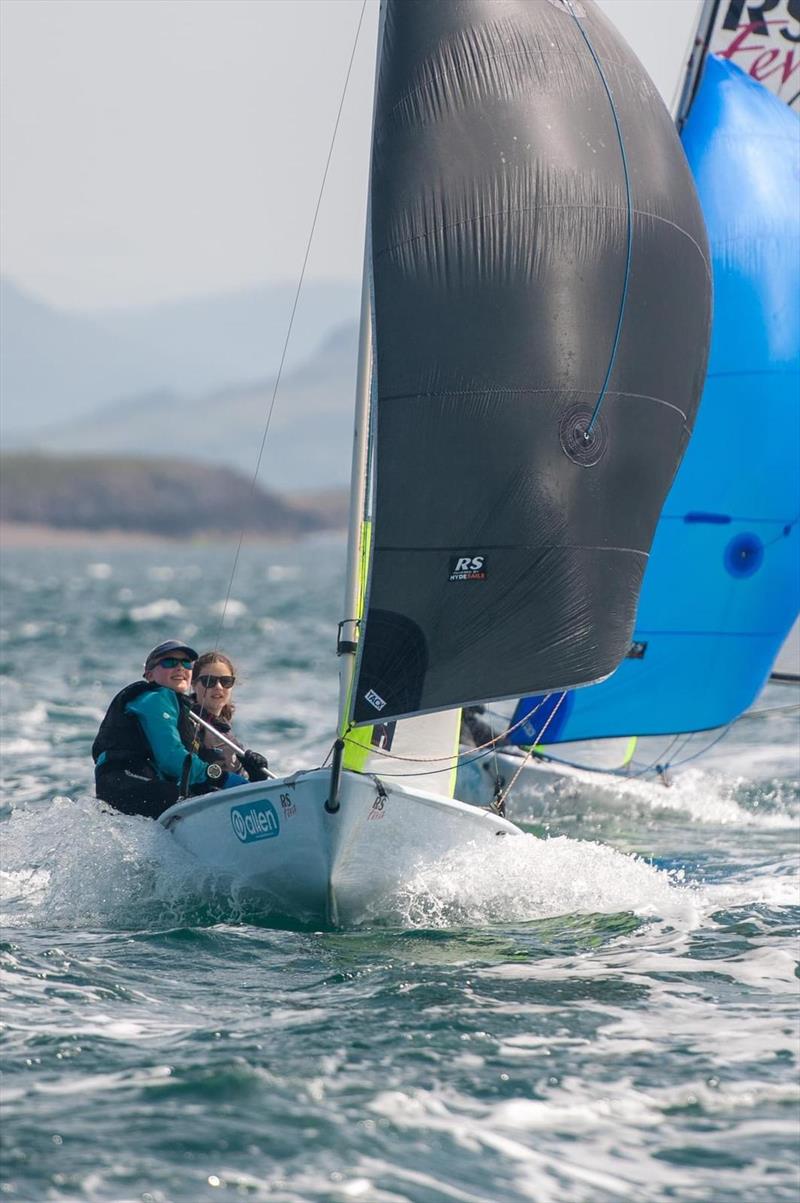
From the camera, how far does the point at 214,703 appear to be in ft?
24.4

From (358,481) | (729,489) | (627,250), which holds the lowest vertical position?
(729,489)

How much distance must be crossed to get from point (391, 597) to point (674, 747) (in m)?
6.46

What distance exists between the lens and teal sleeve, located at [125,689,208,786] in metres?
7.09

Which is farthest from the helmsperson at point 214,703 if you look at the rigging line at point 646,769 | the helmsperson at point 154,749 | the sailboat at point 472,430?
the rigging line at point 646,769

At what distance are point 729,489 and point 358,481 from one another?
4.09 metres

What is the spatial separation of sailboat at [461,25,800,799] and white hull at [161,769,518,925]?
3.51 m

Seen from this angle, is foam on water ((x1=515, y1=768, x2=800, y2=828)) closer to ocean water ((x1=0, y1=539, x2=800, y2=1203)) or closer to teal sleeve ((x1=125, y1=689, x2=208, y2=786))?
ocean water ((x1=0, y1=539, x2=800, y2=1203))

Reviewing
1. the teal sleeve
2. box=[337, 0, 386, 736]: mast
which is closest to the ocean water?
the teal sleeve

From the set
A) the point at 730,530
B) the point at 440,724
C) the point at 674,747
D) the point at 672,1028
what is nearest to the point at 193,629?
the point at 674,747

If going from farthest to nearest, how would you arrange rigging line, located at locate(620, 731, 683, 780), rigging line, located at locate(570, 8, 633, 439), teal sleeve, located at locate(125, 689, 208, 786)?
rigging line, located at locate(620, 731, 683, 780)
teal sleeve, located at locate(125, 689, 208, 786)
rigging line, located at locate(570, 8, 633, 439)

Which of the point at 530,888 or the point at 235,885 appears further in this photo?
the point at 530,888

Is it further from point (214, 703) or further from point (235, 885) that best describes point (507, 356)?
point (235, 885)

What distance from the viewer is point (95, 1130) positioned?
421cm

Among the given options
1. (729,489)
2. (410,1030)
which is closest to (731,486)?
(729,489)
